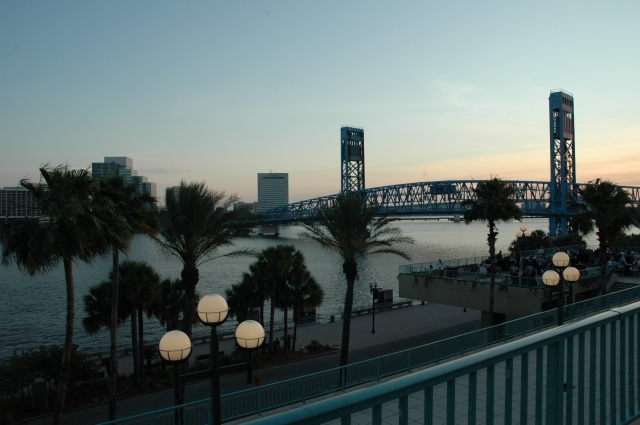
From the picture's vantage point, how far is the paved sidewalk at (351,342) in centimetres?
1967

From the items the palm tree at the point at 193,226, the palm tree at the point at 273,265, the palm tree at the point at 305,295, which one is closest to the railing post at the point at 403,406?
the palm tree at the point at 193,226

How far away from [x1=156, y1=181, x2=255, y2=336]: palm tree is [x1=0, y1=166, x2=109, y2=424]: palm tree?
3.21 metres

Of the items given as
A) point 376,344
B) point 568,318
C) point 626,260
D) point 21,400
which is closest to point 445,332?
point 376,344

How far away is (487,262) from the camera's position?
33688 mm

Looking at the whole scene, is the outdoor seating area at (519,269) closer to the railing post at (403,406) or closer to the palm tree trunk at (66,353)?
the palm tree trunk at (66,353)

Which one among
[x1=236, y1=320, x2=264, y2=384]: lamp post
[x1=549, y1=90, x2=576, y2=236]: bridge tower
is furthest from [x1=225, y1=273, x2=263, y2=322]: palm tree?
[x1=549, y1=90, x2=576, y2=236]: bridge tower

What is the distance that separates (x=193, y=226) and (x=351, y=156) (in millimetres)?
96948

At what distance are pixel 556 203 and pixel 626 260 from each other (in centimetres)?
7041

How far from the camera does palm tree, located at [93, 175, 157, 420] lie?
15.5 metres

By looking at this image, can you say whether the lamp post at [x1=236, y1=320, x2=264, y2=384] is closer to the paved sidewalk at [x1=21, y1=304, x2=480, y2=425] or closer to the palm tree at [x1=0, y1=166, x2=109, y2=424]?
the palm tree at [x1=0, y1=166, x2=109, y2=424]

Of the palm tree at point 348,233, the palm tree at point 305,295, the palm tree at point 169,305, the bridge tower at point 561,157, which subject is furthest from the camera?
the bridge tower at point 561,157

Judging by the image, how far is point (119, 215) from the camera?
15703mm

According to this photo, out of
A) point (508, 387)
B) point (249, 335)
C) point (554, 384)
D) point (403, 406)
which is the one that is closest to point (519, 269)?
point (249, 335)

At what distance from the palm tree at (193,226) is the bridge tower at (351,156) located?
93060 millimetres
